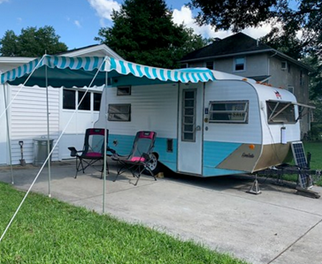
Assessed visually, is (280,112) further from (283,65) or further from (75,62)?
(283,65)

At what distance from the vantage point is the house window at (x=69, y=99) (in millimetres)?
10784

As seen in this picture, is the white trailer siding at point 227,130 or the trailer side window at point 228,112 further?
the trailer side window at point 228,112

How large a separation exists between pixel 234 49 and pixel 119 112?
53.9 ft

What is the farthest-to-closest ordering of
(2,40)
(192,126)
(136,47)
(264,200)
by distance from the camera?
(2,40) → (136,47) → (192,126) → (264,200)

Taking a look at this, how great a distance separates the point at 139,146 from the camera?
783 centimetres

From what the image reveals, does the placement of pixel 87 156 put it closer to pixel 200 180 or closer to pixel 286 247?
pixel 200 180

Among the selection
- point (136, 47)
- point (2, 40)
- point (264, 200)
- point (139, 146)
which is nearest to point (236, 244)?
point (264, 200)

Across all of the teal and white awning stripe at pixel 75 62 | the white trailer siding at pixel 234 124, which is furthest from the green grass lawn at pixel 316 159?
the teal and white awning stripe at pixel 75 62

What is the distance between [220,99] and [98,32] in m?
22.3

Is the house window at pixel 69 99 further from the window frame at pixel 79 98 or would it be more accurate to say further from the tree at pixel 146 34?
the tree at pixel 146 34

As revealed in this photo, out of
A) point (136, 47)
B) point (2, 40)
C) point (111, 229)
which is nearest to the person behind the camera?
point (111, 229)

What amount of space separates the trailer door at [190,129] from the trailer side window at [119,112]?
5.97 feet

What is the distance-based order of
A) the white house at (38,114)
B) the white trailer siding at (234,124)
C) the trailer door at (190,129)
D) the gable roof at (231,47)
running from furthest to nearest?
1. the gable roof at (231,47)
2. the white house at (38,114)
3. the trailer door at (190,129)
4. the white trailer siding at (234,124)

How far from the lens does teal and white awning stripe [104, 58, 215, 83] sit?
462cm
